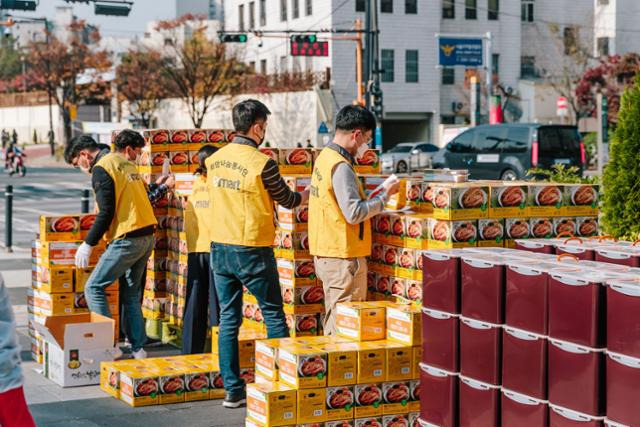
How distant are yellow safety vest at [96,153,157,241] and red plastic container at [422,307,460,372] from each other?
3.44 meters

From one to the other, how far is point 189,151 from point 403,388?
4465mm

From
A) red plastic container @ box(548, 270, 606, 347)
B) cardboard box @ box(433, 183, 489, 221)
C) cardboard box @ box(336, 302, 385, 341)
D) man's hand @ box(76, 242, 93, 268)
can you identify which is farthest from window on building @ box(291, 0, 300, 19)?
red plastic container @ box(548, 270, 606, 347)

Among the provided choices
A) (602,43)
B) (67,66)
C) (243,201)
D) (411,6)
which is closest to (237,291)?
(243,201)

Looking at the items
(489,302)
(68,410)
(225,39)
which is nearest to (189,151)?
(68,410)

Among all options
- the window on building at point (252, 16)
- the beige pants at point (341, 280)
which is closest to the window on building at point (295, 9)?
the window on building at point (252, 16)

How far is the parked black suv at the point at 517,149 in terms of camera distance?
94.2 feet

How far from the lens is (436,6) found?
5997 cm

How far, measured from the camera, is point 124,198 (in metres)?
8.91

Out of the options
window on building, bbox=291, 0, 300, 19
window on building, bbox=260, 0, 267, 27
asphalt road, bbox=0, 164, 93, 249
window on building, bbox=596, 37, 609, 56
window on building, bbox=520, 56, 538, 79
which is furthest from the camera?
window on building, bbox=596, 37, 609, 56

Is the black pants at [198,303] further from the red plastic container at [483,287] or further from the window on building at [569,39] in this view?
the window on building at [569,39]

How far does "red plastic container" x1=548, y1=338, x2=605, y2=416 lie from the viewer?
511 cm

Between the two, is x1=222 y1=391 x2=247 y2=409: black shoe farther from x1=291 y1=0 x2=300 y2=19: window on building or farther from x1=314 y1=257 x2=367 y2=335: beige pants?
x1=291 y1=0 x2=300 y2=19: window on building

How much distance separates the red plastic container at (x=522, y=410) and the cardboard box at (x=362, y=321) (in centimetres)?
148

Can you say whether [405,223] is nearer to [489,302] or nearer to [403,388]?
[403,388]
